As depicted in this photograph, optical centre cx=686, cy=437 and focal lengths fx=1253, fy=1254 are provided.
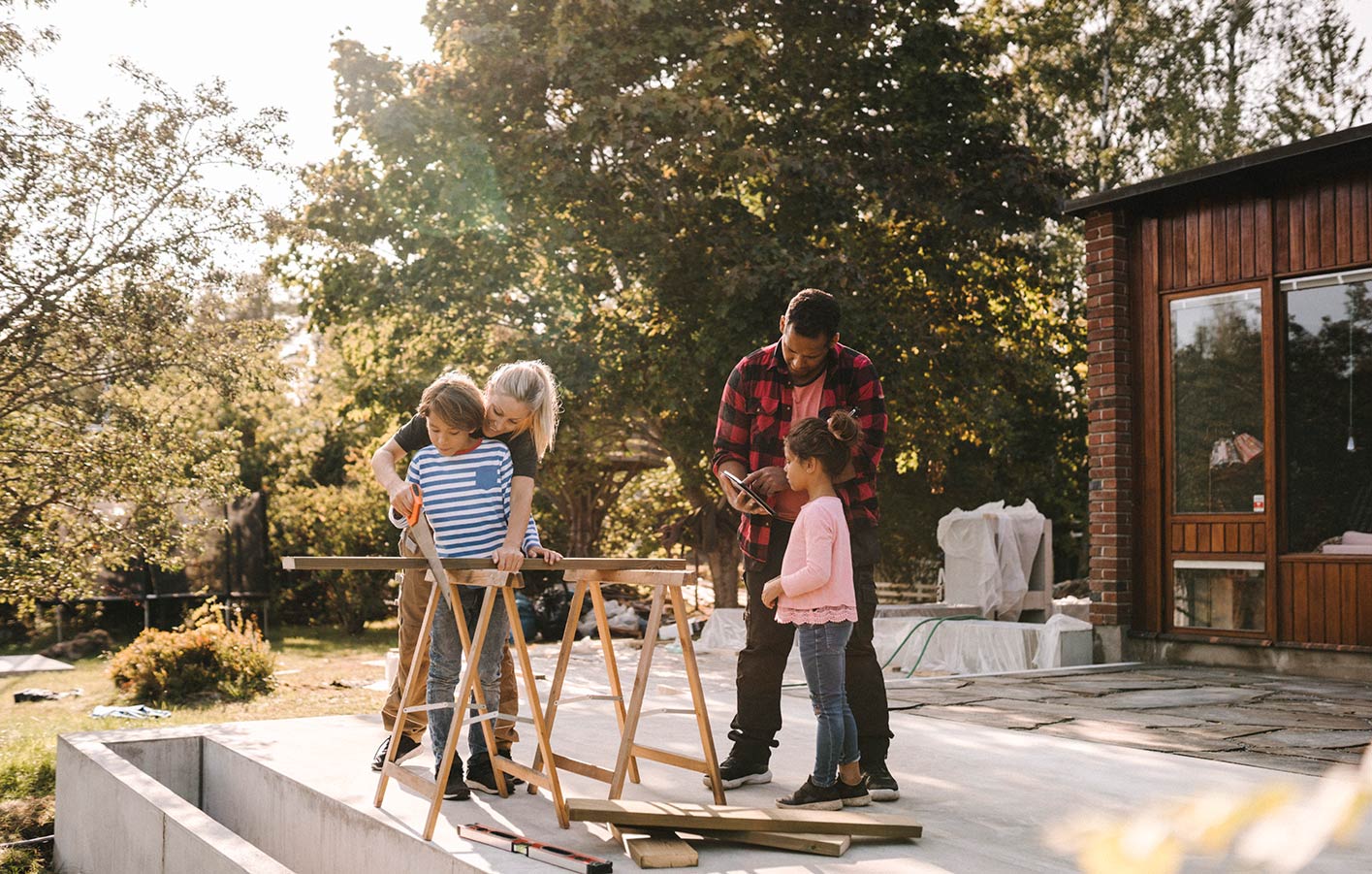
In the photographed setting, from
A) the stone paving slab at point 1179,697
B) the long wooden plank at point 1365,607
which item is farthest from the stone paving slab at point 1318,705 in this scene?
the long wooden plank at point 1365,607

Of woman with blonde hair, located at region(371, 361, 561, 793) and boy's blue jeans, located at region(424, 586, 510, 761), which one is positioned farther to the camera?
boy's blue jeans, located at region(424, 586, 510, 761)

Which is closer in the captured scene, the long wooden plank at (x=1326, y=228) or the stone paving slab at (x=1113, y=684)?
the stone paving slab at (x=1113, y=684)

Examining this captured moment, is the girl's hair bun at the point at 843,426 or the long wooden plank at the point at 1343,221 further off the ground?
the long wooden plank at the point at 1343,221

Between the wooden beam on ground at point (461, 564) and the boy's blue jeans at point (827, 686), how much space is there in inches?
20.8

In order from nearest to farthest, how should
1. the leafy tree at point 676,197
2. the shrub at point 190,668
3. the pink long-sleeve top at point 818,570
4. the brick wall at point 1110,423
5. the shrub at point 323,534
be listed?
the pink long-sleeve top at point 818,570
the brick wall at point 1110,423
the shrub at point 190,668
the leafy tree at point 676,197
the shrub at point 323,534

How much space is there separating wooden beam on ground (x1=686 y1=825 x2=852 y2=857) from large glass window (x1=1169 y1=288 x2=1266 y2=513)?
5.86m

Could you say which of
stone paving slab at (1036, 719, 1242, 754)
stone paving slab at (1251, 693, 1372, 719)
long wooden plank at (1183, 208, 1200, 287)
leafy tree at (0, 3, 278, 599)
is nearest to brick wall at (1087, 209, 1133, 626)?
long wooden plank at (1183, 208, 1200, 287)

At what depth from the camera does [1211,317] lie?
28.0 ft

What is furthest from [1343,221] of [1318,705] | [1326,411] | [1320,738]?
[1320,738]

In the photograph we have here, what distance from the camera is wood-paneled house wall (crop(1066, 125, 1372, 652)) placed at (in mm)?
7887

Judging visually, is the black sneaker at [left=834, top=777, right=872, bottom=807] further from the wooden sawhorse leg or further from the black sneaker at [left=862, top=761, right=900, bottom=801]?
the wooden sawhorse leg

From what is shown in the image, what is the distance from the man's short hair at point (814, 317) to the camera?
4020 mm

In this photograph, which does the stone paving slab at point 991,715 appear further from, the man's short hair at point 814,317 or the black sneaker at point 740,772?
the man's short hair at point 814,317

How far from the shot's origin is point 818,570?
3.86 metres
